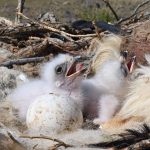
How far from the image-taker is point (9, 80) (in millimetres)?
3477

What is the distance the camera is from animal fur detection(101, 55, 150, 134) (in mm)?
2820

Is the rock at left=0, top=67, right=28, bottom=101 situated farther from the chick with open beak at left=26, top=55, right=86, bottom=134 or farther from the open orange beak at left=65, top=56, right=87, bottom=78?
the chick with open beak at left=26, top=55, right=86, bottom=134

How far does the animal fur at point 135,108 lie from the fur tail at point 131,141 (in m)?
0.13

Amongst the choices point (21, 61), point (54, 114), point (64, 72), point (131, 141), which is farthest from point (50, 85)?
point (131, 141)

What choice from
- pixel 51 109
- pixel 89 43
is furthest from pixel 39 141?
pixel 89 43

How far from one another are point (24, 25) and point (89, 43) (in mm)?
580

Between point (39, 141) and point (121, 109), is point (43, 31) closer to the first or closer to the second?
point (121, 109)

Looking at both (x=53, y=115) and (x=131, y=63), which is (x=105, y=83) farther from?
(x=53, y=115)

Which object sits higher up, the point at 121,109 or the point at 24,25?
the point at 24,25

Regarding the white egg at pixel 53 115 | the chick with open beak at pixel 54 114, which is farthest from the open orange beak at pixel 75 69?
the white egg at pixel 53 115

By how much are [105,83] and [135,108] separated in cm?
36

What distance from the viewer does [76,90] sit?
3.21m

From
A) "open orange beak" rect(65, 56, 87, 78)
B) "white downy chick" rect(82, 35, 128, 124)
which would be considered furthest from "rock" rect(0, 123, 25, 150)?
"open orange beak" rect(65, 56, 87, 78)

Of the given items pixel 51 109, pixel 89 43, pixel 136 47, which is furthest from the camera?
pixel 89 43
